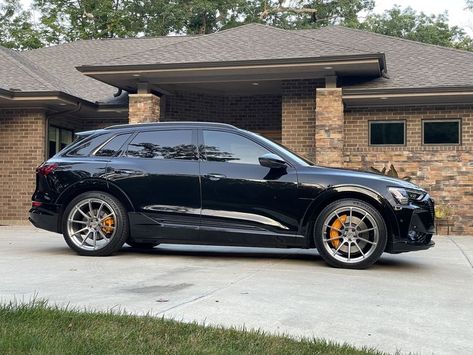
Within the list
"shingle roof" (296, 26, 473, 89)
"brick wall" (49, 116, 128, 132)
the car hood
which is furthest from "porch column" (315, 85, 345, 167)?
the car hood

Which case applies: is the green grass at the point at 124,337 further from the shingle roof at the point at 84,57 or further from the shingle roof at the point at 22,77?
the shingle roof at the point at 84,57

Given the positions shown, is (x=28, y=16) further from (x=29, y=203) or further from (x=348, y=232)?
(x=348, y=232)

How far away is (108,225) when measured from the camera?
755 cm

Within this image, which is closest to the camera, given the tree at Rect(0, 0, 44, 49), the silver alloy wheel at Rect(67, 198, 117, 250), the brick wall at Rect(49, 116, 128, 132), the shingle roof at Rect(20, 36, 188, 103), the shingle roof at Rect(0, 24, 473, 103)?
the silver alloy wheel at Rect(67, 198, 117, 250)

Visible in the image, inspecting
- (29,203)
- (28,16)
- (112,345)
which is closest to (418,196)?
(112,345)

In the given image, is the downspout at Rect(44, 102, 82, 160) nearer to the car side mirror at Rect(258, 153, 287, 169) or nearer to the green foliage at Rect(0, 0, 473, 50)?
the car side mirror at Rect(258, 153, 287, 169)

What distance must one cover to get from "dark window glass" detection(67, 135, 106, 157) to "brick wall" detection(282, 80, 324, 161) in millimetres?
7446

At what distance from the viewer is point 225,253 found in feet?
27.3

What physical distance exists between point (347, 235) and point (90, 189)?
323 centimetres

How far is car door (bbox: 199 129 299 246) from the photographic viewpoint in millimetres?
Result: 7094

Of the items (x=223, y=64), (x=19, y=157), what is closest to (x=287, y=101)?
(x=223, y=64)

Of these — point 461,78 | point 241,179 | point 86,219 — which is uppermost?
point 461,78

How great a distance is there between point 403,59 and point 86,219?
11.0 metres

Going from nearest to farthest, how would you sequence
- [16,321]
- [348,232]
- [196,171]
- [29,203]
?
[16,321]
[348,232]
[196,171]
[29,203]
